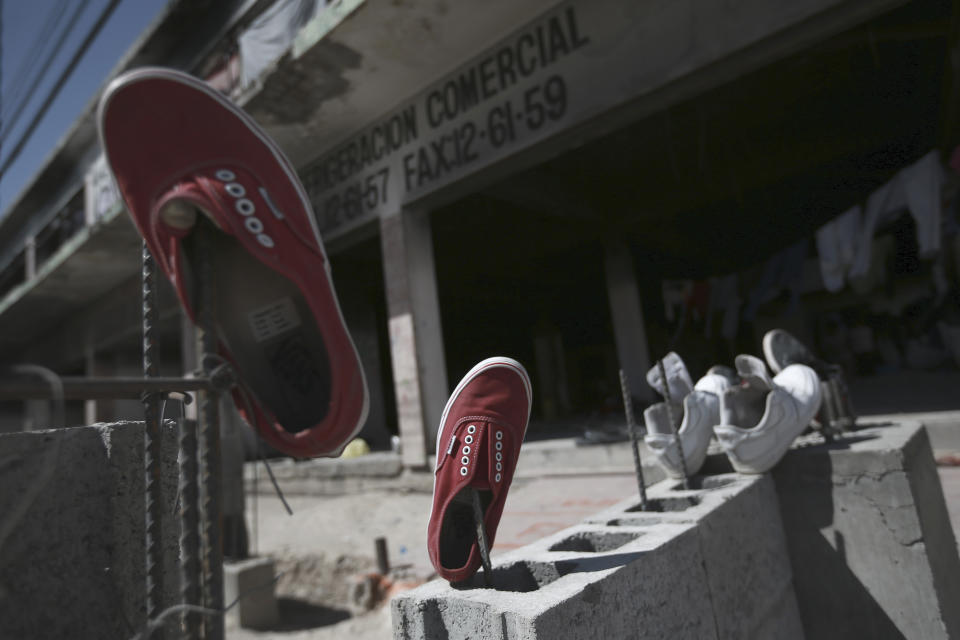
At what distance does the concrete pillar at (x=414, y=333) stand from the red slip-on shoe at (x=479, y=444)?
14.0ft

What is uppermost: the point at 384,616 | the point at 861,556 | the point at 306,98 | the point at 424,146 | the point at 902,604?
the point at 306,98

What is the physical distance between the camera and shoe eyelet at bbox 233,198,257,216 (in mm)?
1057

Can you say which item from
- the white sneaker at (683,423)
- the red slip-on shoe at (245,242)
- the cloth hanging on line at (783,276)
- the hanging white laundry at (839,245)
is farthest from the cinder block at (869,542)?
the cloth hanging on line at (783,276)

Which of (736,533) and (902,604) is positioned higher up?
(736,533)

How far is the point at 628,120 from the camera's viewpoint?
444cm

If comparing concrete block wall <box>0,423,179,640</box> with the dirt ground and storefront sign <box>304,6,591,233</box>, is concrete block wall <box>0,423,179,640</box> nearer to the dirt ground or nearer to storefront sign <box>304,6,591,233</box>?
the dirt ground

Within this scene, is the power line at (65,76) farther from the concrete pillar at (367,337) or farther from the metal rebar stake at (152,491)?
the concrete pillar at (367,337)

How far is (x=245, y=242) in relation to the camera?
1064 millimetres

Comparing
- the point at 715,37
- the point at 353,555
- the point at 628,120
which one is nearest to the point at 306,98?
the point at 628,120

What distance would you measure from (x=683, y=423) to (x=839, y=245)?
18.3ft

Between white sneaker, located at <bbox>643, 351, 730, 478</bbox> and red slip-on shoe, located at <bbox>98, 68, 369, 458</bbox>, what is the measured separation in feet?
5.12

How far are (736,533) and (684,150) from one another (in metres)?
6.11

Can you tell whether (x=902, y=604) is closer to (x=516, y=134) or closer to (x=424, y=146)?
(x=516, y=134)

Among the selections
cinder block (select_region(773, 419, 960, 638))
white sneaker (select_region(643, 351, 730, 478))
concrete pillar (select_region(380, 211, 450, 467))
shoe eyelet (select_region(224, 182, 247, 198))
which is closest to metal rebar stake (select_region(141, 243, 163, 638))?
shoe eyelet (select_region(224, 182, 247, 198))
